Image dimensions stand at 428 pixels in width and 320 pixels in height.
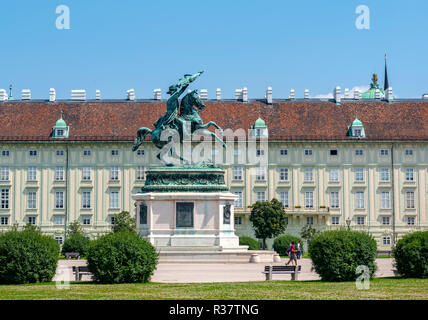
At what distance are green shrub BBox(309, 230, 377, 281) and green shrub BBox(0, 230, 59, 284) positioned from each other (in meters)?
9.25

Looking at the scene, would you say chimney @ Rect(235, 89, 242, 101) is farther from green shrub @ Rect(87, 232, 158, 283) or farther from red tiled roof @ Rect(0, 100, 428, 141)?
green shrub @ Rect(87, 232, 158, 283)

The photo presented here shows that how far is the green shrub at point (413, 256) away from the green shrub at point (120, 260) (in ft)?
29.5

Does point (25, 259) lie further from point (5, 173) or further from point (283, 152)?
point (5, 173)

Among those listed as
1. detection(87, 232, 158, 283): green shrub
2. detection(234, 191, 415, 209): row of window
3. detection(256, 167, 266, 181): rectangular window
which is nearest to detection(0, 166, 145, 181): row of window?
detection(234, 191, 415, 209): row of window

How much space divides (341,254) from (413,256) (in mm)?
3043

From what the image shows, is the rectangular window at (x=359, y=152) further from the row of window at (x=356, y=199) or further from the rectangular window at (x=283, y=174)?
the rectangular window at (x=283, y=174)

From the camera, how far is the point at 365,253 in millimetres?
29375

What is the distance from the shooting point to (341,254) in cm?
2908

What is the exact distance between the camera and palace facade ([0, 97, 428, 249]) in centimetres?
9094

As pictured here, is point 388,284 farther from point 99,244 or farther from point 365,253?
point 99,244

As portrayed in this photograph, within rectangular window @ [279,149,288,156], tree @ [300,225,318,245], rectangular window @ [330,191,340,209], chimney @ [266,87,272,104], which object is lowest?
tree @ [300,225,318,245]

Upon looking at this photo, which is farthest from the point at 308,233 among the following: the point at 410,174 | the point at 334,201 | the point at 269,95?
the point at 269,95
